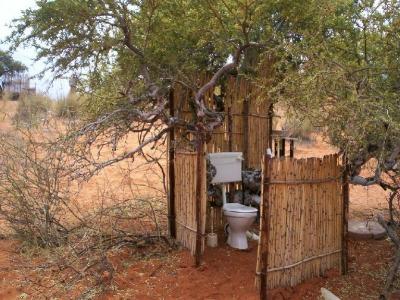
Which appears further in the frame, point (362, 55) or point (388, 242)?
point (388, 242)

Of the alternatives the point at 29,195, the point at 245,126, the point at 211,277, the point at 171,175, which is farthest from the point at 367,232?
the point at 29,195

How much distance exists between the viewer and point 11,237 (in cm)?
655

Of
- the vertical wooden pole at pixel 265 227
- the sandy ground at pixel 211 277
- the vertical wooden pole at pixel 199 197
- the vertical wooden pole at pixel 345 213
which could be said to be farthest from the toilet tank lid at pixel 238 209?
the vertical wooden pole at pixel 265 227

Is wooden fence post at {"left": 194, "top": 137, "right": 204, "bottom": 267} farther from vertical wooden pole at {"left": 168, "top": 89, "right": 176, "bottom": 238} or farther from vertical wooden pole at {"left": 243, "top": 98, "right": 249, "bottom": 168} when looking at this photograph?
vertical wooden pole at {"left": 243, "top": 98, "right": 249, "bottom": 168}

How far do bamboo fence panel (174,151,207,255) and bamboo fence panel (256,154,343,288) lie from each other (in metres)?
1.11

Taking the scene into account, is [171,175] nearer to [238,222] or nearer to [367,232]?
[238,222]

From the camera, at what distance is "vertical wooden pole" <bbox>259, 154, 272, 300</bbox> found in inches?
172

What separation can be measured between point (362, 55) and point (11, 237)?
5.55m

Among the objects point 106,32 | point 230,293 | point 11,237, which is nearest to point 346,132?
point 230,293

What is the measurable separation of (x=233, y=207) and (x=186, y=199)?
2.42 ft

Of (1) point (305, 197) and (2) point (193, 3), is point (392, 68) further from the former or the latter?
(2) point (193, 3)

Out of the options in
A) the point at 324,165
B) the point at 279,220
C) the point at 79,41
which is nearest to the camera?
the point at 279,220

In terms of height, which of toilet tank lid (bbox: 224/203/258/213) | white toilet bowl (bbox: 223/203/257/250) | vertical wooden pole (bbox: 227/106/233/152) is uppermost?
vertical wooden pole (bbox: 227/106/233/152)

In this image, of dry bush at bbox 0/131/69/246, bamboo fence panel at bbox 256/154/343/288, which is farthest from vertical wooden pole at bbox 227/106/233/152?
dry bush at bbox 0/131/69/246
